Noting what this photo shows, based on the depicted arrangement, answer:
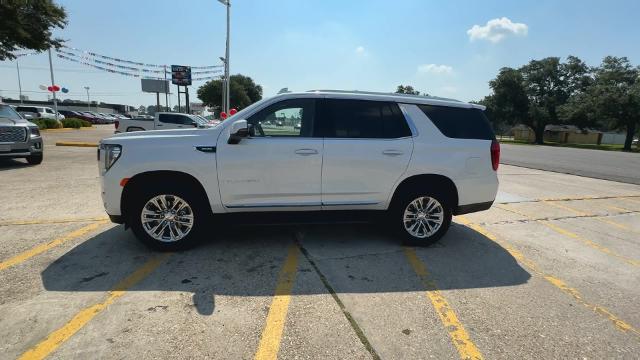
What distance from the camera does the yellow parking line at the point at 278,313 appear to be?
99.5 inches

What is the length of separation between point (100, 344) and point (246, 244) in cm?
211

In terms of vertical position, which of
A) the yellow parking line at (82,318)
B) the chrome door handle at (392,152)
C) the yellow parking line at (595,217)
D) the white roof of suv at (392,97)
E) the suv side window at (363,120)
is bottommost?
the yellow parking line at (82,318)

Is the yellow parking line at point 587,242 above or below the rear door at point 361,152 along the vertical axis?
below

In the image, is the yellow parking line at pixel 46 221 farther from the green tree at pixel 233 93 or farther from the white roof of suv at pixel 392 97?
the green tree at pixel 233 93

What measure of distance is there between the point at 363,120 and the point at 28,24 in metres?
19.6

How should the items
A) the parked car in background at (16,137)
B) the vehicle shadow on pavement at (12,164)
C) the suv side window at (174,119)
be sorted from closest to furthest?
the parked car in background at (16,137) < the vehicle shadow on pavement at (12,164) < the suv side window at (174,119)

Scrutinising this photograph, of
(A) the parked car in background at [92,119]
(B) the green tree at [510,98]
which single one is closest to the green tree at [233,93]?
(A) the parked car in background at [92,119]

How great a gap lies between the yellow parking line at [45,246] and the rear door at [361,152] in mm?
3360

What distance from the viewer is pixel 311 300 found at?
3.21 meters

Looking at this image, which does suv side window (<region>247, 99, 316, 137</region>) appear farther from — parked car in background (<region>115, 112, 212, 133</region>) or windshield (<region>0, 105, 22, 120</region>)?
parked car in background (<region>115, 112, 212, 133</region>)

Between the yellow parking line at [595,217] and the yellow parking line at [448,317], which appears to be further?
the yellow parking line at [595,217]

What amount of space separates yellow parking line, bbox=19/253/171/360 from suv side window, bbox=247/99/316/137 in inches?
75.4

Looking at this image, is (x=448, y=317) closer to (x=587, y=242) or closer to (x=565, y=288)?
(x=565, y=288)

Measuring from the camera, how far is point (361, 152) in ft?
13.9
